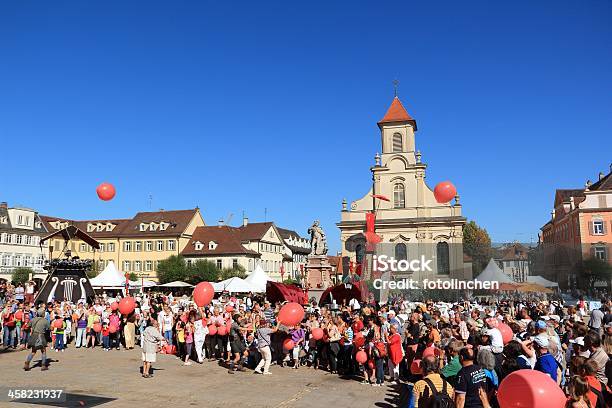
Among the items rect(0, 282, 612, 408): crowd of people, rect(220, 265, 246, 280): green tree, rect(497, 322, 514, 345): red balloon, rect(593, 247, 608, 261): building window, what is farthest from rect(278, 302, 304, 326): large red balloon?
rect(220, 265, 246, 280): green tree

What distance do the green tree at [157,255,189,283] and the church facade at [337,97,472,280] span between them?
19667 millimetres

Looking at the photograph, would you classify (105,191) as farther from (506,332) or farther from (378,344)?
(506,332)

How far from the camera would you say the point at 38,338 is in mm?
12578

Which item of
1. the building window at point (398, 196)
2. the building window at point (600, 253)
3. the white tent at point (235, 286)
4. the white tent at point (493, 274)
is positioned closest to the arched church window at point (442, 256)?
the building window at point (398, 196)

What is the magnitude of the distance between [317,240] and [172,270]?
114 feet

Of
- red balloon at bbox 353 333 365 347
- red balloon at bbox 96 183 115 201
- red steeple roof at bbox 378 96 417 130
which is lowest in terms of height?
red balloon at bbox 353 333 365 347

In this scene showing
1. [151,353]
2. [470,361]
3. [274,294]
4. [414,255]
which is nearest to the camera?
[470,361]

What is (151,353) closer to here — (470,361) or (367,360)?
(367,360)

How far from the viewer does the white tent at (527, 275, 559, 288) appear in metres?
30.2

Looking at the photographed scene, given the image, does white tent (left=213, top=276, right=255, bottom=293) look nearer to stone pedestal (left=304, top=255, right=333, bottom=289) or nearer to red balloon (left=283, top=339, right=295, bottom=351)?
stone pedestal (left=304, top=255, right=333, bottom=289)

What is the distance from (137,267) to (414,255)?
40.8 m

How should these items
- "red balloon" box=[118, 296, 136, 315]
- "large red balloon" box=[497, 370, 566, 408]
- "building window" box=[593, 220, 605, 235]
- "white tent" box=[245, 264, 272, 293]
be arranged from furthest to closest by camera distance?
"building window" box=[593, 220, 605, 235] → "white tent" box=[245, 264, 272, 293] → "red balloon" box=[118, 296, 136, 315] → "large red balloon" box=[497, 370, 566, 408]

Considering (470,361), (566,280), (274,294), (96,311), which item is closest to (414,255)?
(566,280)

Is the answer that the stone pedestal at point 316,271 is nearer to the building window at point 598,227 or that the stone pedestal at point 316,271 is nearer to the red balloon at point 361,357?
the red balloon at point 361,357
